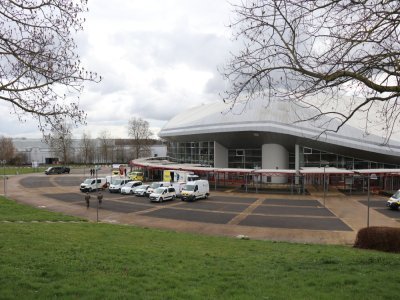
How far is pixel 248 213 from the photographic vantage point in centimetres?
3175

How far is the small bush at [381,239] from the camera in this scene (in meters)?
16.9

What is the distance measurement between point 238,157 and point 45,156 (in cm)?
9364

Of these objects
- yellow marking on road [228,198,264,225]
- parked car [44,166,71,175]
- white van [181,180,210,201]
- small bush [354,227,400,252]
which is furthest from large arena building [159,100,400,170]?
parked car [44,166,71,175]

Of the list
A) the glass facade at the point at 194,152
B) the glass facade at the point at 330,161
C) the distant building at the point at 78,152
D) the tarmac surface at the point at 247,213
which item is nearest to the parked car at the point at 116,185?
the tarmac surface at the point at 247,213

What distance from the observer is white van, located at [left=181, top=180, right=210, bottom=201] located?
39219mm

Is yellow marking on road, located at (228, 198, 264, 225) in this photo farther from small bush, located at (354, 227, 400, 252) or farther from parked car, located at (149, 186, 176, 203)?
small bush, located at (354, 227, 400, 252)

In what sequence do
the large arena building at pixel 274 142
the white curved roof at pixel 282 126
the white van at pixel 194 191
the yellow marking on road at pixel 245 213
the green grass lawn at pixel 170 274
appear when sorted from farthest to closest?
the large arena building at pixel 274 142
the white curved roof at pixel 282 126
the white van at pixel 194 191
the yellow marking on road at pixel 245 213
the green grass lawn at pixel 170 274

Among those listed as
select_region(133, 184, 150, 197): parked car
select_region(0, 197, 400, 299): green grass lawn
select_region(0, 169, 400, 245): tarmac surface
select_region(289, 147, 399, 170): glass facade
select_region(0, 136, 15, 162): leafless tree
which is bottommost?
select_region(0, 169, 400, 245): tarmac surface

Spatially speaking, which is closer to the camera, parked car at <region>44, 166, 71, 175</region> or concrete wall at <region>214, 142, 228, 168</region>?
concrete wall at <region>214, 142, 228, 168</region>

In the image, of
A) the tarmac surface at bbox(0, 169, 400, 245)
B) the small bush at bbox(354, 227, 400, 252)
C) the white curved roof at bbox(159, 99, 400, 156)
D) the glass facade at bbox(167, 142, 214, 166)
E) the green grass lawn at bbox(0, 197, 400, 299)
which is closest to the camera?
the green grass lawn at bbox(0, 197, 400, 299)

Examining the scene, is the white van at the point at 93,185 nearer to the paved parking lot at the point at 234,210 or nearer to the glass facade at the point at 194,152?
the paved parking lot at the point at 234,210

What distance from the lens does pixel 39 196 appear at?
43219 mm

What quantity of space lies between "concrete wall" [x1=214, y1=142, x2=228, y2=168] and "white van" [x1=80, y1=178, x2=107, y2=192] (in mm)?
20940

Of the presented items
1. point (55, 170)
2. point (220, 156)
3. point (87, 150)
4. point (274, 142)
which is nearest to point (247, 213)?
point (274, 142)
